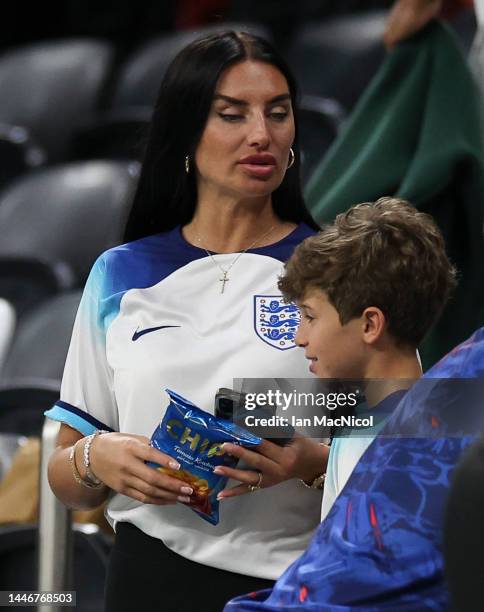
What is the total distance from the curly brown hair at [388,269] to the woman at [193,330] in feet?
0.62

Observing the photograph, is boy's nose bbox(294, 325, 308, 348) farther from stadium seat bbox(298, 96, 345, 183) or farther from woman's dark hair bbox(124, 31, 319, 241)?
stadium seat bbox(298, 96, 345, 183)

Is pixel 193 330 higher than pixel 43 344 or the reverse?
the reverse

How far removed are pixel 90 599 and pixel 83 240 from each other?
1.90 m

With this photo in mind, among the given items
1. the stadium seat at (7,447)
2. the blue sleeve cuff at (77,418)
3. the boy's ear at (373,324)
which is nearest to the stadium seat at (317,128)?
the stadium seat at (7,447)

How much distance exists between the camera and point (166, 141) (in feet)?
6.11

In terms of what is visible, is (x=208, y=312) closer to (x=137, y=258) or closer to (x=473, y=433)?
(x=137, y=258)

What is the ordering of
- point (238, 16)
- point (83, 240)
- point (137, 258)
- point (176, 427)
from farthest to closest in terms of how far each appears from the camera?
point (238, 16), point (83, 240), point (137, 258), point (176, 427)

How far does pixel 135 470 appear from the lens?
1612 mm

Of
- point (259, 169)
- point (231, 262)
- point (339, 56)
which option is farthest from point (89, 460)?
point (339, 56)

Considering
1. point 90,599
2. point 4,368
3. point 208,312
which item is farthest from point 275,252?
point 4,368

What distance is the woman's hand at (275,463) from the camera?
→ 5.16 feet

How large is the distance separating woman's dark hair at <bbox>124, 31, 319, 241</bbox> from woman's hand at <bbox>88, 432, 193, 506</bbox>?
346mm

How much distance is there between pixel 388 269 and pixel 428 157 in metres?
0.83

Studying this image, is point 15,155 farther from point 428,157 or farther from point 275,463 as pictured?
point 275,463
